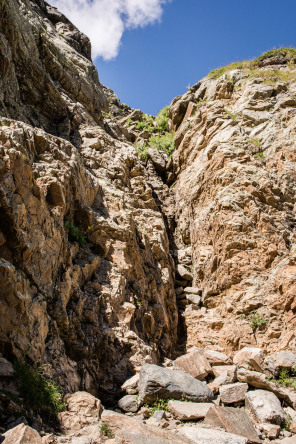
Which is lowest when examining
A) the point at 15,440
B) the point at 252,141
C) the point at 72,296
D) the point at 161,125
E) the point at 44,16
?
the point at 15,440

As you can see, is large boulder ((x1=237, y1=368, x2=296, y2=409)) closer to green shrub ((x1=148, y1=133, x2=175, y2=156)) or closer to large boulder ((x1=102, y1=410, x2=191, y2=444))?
large boulder ((x1=102, y1=410, x2=191, y2=444))

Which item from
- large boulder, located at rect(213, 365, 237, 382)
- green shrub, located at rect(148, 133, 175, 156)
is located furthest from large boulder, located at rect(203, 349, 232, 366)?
green shrub, located at rect(148, 133, 175, 156)

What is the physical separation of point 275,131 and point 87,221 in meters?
10.0

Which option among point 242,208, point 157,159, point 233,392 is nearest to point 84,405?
point 233,392

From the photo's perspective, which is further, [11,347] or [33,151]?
[33,151]

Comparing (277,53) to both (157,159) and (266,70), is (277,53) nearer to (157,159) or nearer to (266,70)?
(266,70)

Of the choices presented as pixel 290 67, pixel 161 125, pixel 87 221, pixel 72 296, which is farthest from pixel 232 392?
pixel 161 125

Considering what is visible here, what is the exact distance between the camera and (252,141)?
555 inches

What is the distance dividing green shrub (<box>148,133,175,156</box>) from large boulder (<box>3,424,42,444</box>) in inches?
712

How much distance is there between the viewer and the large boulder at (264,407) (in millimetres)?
5605

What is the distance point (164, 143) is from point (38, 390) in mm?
17915

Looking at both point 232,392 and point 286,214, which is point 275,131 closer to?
point 286,214

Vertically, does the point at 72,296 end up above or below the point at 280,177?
below

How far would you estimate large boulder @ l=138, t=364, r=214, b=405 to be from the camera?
19.1ft
